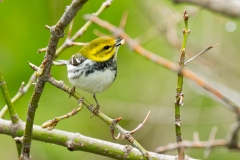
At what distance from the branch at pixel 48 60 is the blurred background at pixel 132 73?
1.46m

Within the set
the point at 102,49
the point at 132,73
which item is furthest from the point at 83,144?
the point at 132,73

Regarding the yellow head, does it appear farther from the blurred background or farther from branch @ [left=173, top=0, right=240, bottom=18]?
branch @ [left=173, top=0, right=240, bottom=18]

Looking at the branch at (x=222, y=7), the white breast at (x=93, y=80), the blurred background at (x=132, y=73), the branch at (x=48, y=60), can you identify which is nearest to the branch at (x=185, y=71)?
the branch at (x=48, y=60)

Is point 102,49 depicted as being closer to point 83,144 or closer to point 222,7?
point 83,144

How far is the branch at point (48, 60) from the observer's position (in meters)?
1.18

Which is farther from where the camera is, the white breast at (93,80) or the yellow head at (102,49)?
the yellow head at (102,49)

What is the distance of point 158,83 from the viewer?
443 cm

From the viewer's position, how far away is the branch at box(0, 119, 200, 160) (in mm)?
1788

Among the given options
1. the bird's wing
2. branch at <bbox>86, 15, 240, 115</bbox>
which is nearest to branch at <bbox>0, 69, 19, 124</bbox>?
branch at <bbox>86, 15, 240, 115</bbox>

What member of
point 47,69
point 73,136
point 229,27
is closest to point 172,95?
point 229,27

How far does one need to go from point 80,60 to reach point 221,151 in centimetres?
188

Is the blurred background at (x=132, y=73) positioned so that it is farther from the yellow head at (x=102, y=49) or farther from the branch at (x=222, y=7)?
the branch at (x=222, y=7)

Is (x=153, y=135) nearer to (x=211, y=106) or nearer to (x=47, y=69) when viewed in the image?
(x=211, y=106)

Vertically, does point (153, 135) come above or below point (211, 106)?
below
